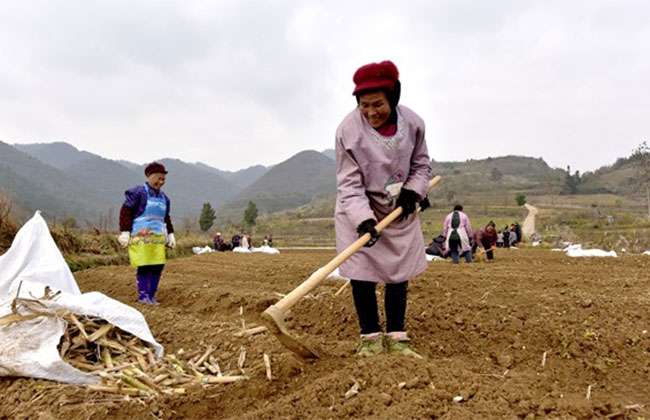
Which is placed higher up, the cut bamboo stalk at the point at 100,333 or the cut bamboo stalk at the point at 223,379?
the cut bamboo stalk at the point at 100,333

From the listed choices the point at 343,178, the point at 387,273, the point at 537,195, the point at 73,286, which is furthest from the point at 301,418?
the point at 537,195

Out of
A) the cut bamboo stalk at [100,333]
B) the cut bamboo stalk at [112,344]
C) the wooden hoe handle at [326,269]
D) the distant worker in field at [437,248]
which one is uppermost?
the wooden hoe handle at [326,269]

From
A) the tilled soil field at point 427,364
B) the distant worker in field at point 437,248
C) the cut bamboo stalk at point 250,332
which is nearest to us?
the tilled soil field at point 427,364

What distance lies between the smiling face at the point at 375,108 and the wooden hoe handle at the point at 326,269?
52cm

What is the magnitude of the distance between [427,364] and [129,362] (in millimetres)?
1843

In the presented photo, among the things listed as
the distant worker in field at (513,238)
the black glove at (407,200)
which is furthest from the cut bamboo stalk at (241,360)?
the distant worker in field at (513,238)

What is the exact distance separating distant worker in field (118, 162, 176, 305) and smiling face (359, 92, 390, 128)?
3304 mm

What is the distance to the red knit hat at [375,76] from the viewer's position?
3.05 m

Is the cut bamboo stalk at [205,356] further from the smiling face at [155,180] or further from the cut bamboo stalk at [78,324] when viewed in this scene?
the smiling face at [155,180]

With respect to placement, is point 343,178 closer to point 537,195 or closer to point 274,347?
point 274,347

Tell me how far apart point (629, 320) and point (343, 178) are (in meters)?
2.64

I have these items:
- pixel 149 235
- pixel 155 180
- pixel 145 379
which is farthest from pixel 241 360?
pixel 155 180

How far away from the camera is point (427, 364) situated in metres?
2.68

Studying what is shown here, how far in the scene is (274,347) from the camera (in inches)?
140
